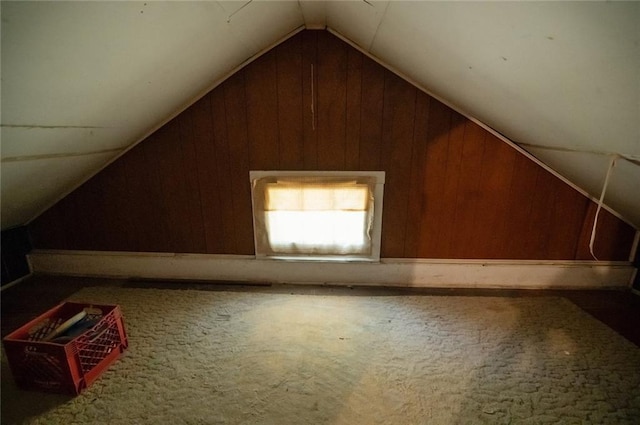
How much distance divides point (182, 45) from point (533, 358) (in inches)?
110

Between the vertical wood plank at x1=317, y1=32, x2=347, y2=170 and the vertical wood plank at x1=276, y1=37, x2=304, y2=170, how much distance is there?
162 mm

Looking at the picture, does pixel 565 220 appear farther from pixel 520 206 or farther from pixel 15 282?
pixel 15 282

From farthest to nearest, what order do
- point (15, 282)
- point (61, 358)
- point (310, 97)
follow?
point (15, 282) → point (310, 97) → point (61, 358)

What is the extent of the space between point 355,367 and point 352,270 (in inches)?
40.8

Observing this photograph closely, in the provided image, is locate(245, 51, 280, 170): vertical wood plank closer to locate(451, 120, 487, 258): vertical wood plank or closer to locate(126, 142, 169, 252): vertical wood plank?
locate(126, 142, 169, 252): vertical wood plank

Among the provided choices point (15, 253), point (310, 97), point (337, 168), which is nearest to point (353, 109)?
point (310, 97)

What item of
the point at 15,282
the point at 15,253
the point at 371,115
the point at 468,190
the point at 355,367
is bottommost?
the point at 355,367

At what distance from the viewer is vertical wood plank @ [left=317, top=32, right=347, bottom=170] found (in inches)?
93.3

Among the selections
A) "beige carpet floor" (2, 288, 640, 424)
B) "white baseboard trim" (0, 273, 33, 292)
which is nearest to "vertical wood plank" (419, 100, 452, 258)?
"beige carpet floor" (2, 288, 640, 424)

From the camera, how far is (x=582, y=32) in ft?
3.05

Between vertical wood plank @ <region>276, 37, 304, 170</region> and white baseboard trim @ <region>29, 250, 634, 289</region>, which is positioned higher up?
vertical wood plank @ <region>276, 37, 304, 170</region>

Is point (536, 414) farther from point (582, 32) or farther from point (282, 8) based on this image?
point (282, 8)

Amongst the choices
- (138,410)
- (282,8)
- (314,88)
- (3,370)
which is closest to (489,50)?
(282,8)

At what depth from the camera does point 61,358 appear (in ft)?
5.18
